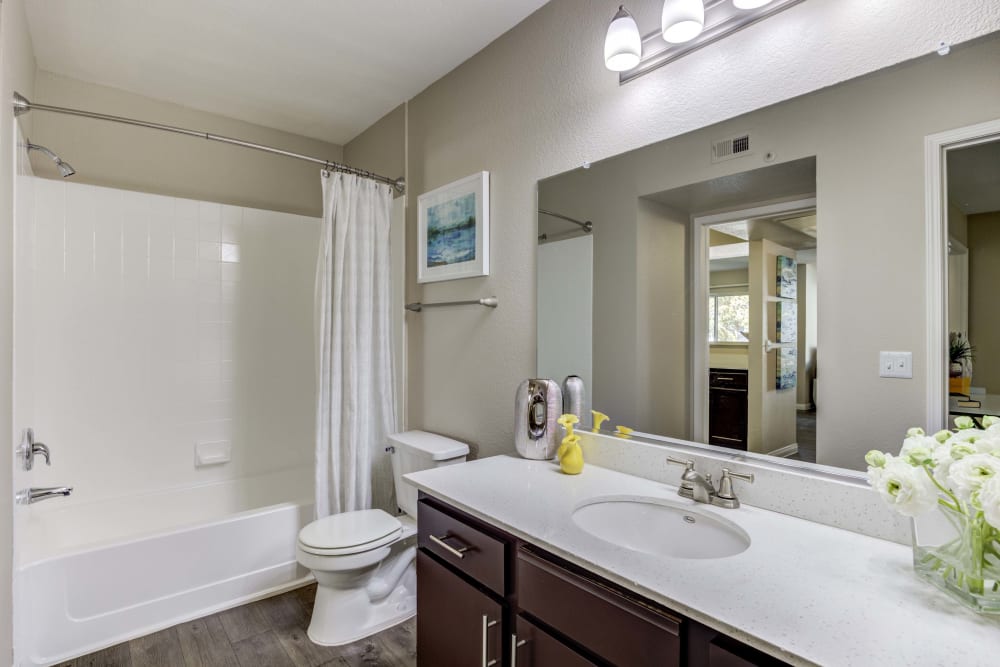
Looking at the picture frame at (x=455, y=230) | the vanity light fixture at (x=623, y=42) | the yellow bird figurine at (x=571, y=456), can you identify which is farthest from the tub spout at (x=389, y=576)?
the vanity light fixture at (x=623, y=42)

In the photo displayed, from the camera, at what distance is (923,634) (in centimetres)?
73

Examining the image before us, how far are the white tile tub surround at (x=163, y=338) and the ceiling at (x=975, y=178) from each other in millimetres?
3119

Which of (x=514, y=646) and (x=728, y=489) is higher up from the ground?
(x=728, y=489)

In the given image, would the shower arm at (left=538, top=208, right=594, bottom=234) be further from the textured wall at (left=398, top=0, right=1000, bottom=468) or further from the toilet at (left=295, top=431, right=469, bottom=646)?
the toilet at (left=295, top=431, right=469, bottom=646)

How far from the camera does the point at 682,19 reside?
4.42 ft

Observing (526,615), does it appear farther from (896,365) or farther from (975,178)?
(975,178)

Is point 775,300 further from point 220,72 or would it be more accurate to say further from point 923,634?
point 220,72

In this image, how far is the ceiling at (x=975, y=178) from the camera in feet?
3.22

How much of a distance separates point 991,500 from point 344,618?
82.9 inches

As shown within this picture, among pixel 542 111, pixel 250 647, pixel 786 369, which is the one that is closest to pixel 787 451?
pixel 786 369

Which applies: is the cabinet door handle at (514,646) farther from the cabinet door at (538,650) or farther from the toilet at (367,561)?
the toilet at (367,561)

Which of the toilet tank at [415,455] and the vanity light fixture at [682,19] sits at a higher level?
the vanity light fixture at [682,19]

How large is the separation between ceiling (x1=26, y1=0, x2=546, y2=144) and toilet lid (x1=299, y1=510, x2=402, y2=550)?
2.06 meters

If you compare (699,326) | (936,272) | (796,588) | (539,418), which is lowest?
(796,588)
